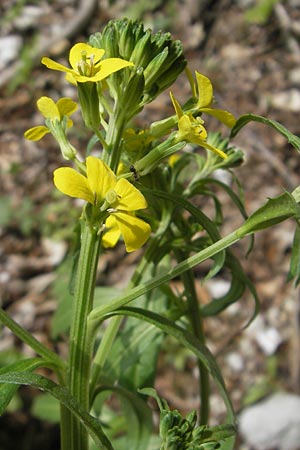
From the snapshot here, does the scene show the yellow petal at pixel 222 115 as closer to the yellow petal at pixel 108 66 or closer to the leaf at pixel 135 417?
the yellow petal at pixel 108 66

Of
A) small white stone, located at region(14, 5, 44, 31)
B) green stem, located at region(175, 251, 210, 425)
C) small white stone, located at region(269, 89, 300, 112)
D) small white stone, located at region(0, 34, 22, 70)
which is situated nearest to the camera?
green stem, located at region(175, 251, 210, 425)

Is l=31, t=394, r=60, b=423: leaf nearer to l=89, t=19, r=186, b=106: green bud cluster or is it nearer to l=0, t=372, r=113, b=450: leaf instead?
l=0, t=372, r=113, b=450: leaf

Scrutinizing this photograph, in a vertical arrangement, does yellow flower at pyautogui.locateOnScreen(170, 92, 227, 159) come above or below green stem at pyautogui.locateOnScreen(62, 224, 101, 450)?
above

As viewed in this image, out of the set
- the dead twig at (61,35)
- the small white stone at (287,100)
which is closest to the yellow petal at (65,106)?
the small white stone at (287,100)

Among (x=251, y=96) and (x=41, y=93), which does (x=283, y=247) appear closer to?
(x=251, y=96)

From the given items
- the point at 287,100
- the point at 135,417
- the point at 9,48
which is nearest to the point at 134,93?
the point at 135,417

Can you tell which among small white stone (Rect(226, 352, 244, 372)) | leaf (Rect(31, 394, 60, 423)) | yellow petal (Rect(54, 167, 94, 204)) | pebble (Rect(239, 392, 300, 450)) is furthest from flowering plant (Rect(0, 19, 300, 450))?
small white stone (Rect(226, 352, 244, 372))

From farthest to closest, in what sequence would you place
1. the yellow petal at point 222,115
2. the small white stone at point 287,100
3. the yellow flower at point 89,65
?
1. the small white stone at point 287,100
2. the yellow petal at point 222,115
3. the yellow flower at point 89,65
